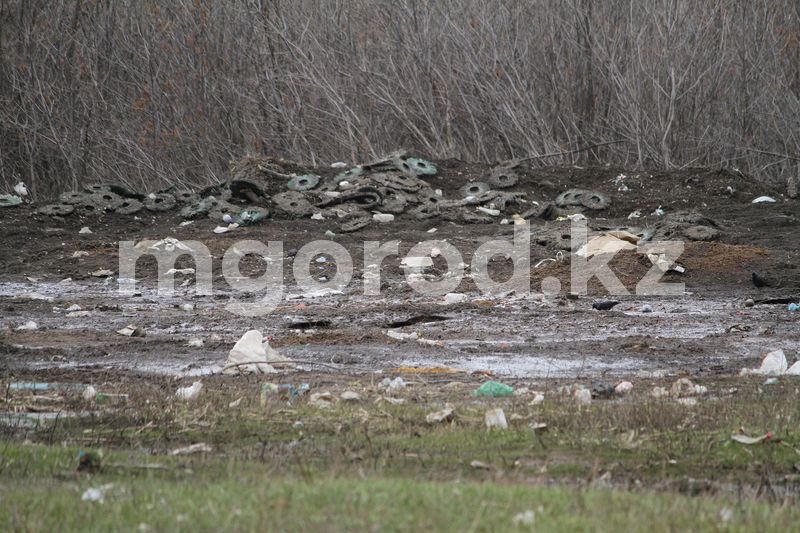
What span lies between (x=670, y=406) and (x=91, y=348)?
501cm

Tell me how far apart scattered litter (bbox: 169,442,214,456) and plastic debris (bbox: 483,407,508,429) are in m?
1.39

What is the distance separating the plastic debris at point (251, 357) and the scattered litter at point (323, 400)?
115 centimetres

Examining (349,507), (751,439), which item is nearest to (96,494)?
(349,507)

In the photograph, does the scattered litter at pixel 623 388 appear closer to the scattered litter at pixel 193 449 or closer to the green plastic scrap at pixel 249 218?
the scattered litter at pixel 193 449

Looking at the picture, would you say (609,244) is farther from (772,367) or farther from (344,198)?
(772,367)

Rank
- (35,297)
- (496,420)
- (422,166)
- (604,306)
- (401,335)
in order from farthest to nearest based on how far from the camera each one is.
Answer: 1. (422,166)
2. (35,297)
3. (604,306)
4. (401,335)
5. (496,420)

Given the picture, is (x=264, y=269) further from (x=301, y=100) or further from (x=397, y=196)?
(x=301, y=100)

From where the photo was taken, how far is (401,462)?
4758mm

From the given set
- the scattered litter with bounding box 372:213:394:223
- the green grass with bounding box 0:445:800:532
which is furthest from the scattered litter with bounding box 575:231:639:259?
the green grass with bounding box 0:445:800:532

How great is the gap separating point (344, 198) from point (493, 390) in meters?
10.7

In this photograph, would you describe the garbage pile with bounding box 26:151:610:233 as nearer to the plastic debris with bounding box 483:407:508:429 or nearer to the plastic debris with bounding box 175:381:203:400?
the plastic debris with bounding box 175:381:203:400

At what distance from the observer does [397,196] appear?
1695 centimetres

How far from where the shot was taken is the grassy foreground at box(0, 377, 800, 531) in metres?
3.58

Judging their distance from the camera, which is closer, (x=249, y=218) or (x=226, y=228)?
(x=226, y=228)
